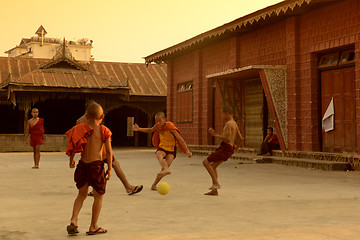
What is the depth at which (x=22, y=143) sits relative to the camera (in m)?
25.3

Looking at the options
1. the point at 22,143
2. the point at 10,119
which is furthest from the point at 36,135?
the point at 10,119

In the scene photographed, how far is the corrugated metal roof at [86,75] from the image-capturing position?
85.4ft

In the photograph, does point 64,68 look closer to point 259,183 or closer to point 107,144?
point 259,183

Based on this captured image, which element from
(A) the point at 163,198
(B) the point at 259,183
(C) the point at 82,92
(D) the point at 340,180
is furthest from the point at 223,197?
(C) the point at 82,92

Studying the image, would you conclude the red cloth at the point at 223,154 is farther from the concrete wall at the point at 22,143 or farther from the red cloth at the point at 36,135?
the concrete wall at the point at 22,143

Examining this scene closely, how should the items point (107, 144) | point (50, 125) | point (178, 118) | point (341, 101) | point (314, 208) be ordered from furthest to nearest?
point (50, 125), point (178, 118), point (341, 101), point (314, 208), point (107, 144)

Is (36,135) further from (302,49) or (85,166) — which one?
(85,166)

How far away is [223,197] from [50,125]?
2327cm

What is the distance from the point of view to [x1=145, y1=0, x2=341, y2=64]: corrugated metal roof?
14219 mm

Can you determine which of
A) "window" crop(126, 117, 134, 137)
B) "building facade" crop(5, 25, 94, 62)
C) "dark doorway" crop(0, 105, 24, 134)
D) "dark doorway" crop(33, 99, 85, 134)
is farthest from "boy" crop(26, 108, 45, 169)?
"building facade" crop(5, 25, 94, 62)

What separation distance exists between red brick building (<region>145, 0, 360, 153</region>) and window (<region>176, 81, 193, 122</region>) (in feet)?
4.50

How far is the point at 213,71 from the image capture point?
21.2 m

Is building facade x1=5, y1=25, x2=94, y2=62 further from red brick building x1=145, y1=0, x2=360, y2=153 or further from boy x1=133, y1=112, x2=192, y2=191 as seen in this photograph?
boy x1=133, y1=112, x2=192, y2=191

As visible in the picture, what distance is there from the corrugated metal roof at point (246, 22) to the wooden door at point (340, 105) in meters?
2.08
